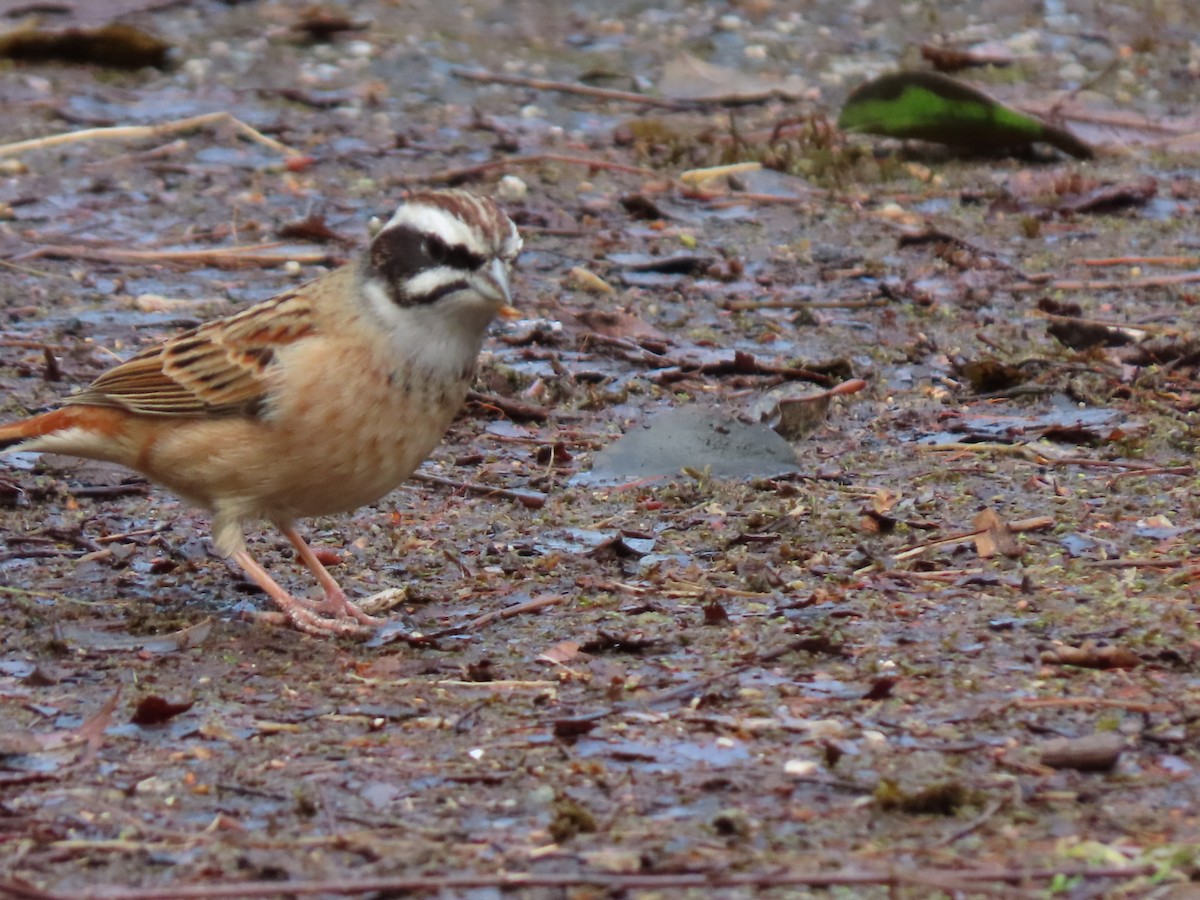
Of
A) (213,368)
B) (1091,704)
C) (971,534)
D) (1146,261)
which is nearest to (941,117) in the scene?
(1146,261)

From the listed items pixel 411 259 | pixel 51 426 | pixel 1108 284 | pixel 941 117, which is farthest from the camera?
pixel 941 117

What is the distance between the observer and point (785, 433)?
7328 mm

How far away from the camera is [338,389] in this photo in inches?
221

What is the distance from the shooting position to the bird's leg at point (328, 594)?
5793 millimetres

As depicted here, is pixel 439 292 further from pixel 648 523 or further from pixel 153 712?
pixel 153 712

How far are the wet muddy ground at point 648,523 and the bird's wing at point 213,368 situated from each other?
58 centimetres

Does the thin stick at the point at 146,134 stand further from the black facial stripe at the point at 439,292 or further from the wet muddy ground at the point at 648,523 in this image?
the black facial stripe at the point at 439,292

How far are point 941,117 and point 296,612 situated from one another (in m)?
6.36

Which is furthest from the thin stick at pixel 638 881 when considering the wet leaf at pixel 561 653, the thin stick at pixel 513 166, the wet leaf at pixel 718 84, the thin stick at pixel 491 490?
the wet leaf at pixel 718 84

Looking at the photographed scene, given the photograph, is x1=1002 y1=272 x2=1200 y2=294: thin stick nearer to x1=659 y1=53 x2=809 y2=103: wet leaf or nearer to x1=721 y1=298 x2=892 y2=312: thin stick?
x1=721 y1=298 x2=892 y2=312: thin stick

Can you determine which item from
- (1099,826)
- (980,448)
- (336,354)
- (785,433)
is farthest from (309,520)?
(1099,826)

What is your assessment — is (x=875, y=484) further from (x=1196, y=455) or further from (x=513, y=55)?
(x=513, y=55)

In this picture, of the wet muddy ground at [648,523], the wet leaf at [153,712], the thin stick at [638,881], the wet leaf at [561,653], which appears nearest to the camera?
the thin stick at [638,881]

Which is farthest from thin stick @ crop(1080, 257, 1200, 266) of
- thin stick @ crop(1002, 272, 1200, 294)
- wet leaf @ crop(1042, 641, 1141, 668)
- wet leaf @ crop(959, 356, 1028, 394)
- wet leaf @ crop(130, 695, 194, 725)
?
wet leaf @ crop(130, 695, 194, 725)
